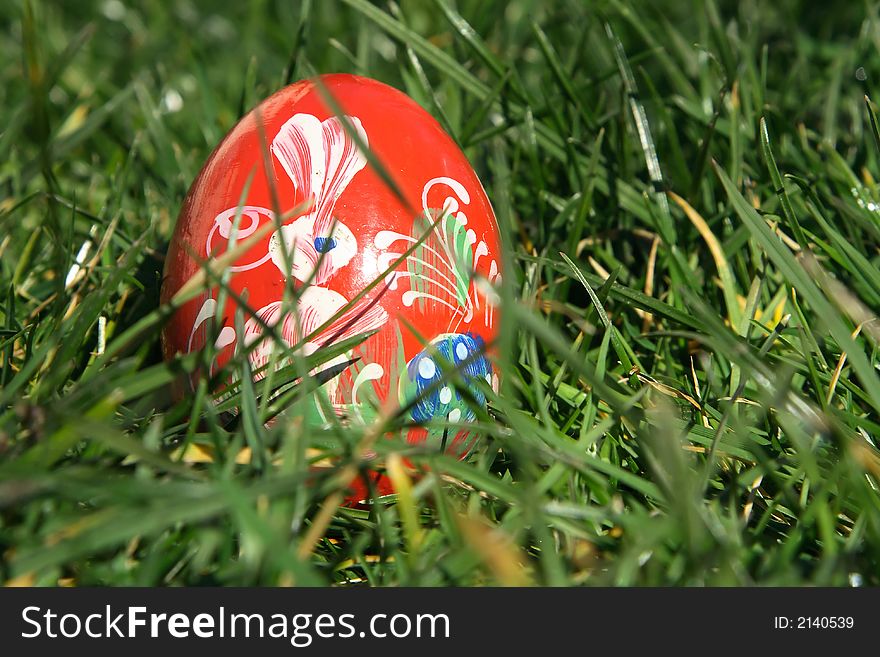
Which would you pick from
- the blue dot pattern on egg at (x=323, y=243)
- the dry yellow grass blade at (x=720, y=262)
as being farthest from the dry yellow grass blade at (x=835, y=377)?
the blue dot pattern on egg at (x=323, y=243)

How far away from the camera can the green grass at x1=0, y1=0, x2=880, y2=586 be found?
115 centimetres

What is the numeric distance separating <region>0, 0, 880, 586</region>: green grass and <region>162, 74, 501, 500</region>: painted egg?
0.08 m

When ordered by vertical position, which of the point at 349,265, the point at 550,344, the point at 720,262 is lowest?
the point at 550,344

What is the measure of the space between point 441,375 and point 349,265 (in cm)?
22

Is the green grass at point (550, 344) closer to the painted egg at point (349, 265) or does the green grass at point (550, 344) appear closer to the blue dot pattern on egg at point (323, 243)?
the painted egg at point (349, 265)

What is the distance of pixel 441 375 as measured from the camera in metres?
1.46

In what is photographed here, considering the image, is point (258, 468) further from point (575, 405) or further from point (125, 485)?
point (575, 405)

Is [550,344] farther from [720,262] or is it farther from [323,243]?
[720,262]

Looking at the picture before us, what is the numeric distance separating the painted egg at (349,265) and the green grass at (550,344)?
0.08 meters

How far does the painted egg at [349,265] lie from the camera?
143 cm

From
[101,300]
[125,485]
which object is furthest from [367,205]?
[125,485]

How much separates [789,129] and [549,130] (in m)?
0.55

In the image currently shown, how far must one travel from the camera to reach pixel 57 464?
4.38 feet

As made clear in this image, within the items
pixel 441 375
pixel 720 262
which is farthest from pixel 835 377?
pixel 441 375
